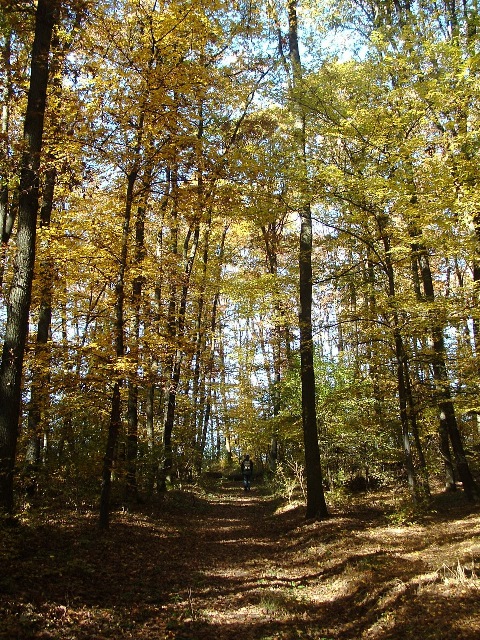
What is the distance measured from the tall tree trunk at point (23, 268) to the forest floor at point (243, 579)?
129cm

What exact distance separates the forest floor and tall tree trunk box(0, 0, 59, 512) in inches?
50.9

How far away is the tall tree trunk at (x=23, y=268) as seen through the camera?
6.62 metres

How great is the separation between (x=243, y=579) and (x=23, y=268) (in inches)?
235

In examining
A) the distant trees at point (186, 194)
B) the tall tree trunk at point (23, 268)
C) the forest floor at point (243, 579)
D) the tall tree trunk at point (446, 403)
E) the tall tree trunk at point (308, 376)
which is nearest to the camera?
the forest floor at point (243, 579)

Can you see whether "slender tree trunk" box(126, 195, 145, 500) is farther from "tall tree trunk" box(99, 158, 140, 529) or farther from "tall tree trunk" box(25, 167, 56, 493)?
"tall tree trunk" box(25, 167, 56, 493)

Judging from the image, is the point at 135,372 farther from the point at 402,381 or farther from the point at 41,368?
the point at 402,381

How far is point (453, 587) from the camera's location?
4.99 metres

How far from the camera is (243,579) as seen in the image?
7137 millimetres

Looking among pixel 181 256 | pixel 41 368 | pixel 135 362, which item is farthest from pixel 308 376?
pixel 41 368

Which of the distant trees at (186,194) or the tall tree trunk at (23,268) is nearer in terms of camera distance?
the tall tree trunk at (23,268)

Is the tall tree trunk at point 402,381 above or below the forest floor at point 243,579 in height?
above

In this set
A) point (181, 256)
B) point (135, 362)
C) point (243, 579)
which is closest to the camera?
point (243, 579)

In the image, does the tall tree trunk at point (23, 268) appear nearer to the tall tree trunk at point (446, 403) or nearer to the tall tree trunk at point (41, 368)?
the tall tree trunk at point (41, 368)

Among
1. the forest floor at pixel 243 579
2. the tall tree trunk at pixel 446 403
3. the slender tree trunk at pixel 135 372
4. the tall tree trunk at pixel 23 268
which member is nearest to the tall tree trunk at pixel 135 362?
the slender tree trunk at pixel 135 372
